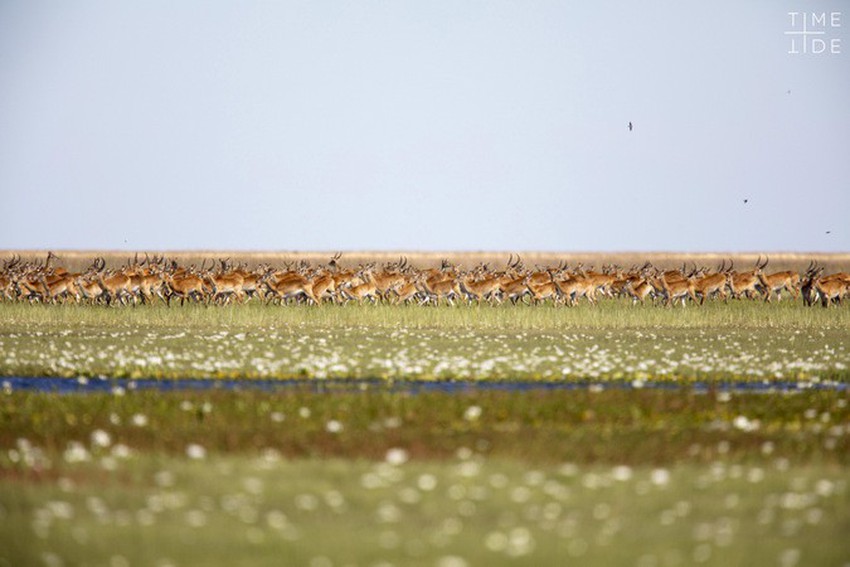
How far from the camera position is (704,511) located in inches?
467

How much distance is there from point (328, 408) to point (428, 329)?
1874 centimetres

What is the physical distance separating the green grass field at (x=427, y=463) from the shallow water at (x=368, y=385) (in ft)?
0.81

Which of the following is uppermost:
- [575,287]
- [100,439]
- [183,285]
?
[183,285]

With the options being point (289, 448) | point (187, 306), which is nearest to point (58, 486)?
point (289, 448)

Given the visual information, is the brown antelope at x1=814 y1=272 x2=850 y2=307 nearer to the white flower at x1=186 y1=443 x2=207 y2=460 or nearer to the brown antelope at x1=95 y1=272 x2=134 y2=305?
the brown antelope at x1=95 y1=272 x2=134 y2=305

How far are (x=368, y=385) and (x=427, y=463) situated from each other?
8.54 meters

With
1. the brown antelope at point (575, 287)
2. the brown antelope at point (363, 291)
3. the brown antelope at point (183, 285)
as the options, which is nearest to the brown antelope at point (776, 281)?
the brown antelope at point (575, 287)

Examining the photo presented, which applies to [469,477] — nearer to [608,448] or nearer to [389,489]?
[389,489]

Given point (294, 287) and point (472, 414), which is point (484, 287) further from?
point (472, 414)

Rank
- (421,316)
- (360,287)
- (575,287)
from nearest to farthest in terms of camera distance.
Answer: (421,316), (360,287), (575,287)

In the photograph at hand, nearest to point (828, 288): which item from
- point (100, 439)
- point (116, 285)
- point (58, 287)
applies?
point (116, 285)

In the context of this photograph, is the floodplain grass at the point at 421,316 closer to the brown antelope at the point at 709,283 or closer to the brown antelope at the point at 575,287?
the brown antelope at the point at 575,287

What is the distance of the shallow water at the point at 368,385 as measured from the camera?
72.4ft

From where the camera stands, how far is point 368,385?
74.3 feet
